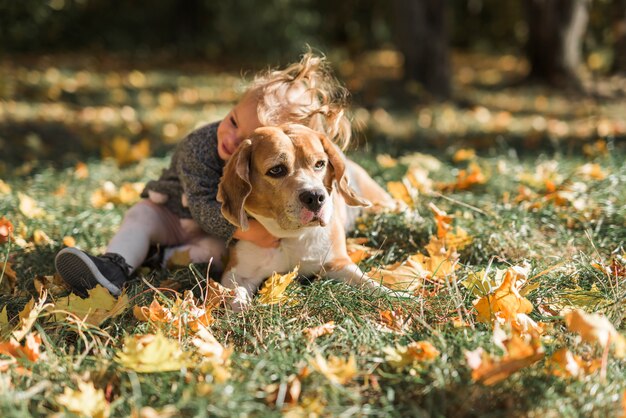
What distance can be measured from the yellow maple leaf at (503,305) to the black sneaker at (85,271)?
155 centimetres

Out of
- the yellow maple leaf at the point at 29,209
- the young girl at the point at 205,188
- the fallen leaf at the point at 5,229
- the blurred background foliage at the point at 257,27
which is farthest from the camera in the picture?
the blurred background foliage at the point at 257,27

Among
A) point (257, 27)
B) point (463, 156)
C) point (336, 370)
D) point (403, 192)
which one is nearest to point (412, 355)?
point (336, 370)

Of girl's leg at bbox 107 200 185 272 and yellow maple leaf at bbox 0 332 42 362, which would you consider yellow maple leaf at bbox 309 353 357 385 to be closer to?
yellow maple leaf at bbox 0 332 42 362

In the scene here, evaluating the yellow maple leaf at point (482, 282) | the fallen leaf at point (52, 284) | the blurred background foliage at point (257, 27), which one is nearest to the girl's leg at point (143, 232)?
the fallen leaf at point (52, 284)

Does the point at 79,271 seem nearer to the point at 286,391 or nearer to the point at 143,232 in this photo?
the point at 143,232

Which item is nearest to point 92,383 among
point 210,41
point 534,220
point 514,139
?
point 534,220

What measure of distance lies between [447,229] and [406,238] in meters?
0.30

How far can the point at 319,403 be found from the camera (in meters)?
1.90

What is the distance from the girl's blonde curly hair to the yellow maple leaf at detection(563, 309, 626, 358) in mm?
1503

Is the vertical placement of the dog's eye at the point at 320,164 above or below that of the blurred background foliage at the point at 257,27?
above

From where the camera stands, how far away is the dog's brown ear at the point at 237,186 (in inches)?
104

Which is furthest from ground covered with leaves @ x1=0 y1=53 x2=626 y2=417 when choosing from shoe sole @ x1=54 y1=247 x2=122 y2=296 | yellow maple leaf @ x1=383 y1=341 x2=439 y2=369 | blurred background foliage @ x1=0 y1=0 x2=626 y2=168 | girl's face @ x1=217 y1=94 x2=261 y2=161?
blurred background foliage @ x1=0 y1=0 x2=626 y2=168

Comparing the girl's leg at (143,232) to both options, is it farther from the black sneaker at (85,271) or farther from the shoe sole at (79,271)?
the shoe sole at (79,271)

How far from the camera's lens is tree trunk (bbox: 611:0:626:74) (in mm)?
9469
